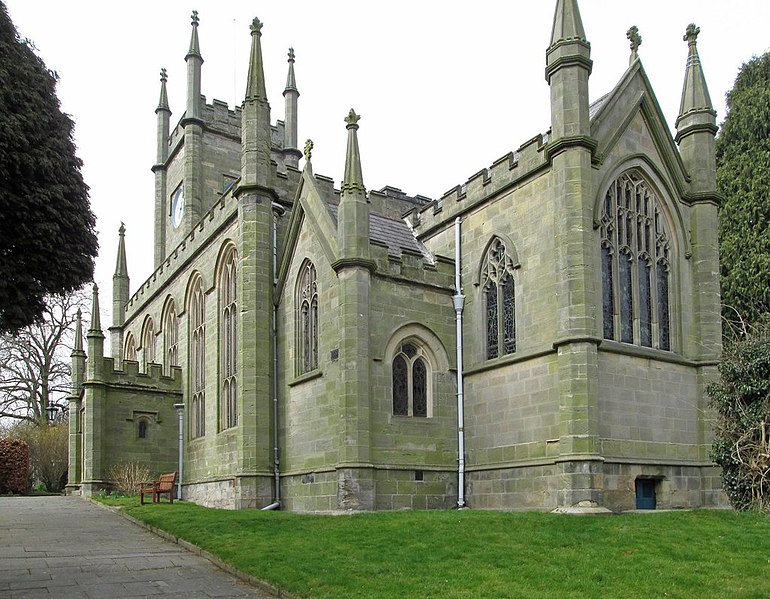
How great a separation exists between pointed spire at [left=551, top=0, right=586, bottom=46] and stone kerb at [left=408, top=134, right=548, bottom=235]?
2.44 m

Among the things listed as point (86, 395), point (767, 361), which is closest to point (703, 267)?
point (767, 361)

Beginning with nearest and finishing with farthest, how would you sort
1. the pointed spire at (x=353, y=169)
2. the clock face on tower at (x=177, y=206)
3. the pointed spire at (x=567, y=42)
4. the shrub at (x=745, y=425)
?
the shrub at (x=745, y=425) < the pointed spire at (x=567, y=42) < the pointed spire at (x=353, y=169) < the clock face on tower at (x=177, y=206)

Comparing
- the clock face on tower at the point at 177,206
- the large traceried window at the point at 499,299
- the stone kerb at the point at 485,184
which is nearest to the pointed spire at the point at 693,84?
the stone kerb at the point at 485,184

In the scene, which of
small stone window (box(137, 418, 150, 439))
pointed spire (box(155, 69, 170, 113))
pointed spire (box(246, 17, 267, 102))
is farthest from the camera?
pointed spire (box(155, 69, 170, 113))

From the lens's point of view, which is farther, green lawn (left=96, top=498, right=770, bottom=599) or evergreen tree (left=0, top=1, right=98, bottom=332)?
evergreen tree (left=0, top=1, right=98, bottom=332)

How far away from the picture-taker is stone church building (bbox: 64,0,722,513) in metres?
19.4

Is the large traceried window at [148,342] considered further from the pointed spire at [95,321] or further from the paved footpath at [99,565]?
the paved footpath at [99,565]

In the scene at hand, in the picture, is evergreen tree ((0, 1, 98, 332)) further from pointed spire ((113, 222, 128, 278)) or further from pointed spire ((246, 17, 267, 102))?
pointed spire ((113, 222, 128, 278))

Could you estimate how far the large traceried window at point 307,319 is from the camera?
23266 millimetres

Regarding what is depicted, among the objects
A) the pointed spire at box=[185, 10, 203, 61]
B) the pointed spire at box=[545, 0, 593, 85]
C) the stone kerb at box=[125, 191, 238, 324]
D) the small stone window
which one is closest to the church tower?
the pointed spire at box=[545, 0, 593, 85]

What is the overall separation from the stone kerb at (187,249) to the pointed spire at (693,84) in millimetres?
13822

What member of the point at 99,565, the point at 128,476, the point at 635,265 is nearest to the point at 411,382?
the point at 635,265

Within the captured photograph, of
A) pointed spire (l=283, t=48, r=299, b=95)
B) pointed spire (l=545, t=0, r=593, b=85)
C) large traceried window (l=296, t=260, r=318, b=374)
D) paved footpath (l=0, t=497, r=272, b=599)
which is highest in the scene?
pointed spire (l=283, t=48, r=299, b=95)

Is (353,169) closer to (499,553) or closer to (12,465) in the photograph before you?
(499,553)
